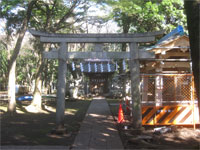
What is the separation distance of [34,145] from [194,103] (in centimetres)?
624

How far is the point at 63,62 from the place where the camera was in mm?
8469

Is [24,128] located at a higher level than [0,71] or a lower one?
lower

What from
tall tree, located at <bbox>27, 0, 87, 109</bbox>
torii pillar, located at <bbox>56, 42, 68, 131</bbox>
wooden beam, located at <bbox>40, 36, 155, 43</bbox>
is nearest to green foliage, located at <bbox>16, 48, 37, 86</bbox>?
tall tree, located at <bbox>27, 0, 87, 109</bbox>

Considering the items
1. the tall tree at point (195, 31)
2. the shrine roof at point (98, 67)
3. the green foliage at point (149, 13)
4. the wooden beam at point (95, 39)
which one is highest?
the green foliage at point (149, 13)

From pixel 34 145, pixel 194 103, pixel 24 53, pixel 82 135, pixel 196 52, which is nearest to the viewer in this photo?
pixel 196 52

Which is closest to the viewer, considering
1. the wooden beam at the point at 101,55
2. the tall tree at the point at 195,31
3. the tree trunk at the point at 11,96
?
the tall tree at the point at 195,31

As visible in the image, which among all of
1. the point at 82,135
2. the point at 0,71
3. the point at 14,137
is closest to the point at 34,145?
the point at 14,137

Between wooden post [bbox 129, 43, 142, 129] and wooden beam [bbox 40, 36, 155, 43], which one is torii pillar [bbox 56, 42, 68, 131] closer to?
wooden beam [bbox 40, 36, 155, 43]

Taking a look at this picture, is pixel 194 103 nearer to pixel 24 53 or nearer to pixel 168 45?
pixel 168 45

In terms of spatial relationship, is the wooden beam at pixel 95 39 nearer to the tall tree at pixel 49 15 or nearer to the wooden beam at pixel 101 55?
the wooden beam at pixel 101 55

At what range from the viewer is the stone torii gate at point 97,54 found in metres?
8.42

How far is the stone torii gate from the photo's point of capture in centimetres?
842

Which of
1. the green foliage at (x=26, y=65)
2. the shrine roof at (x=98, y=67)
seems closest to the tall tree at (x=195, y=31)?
the shrine roof at (x=98, y=67)

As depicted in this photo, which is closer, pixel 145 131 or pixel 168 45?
pixel 145 131
